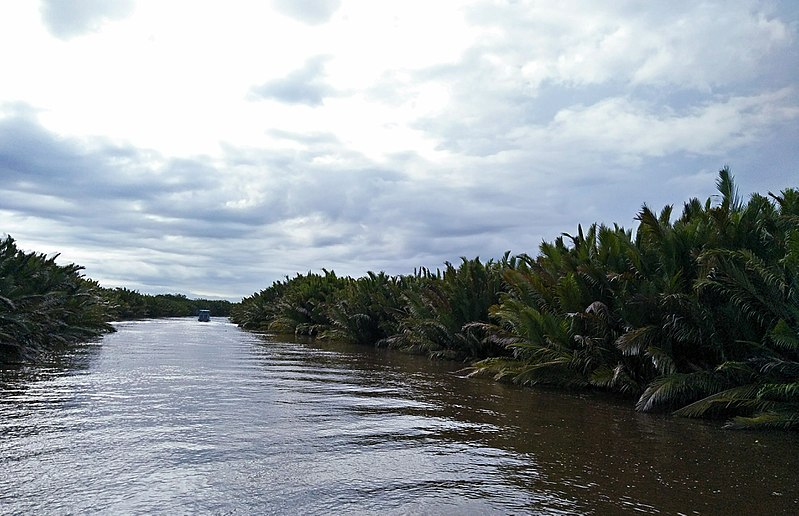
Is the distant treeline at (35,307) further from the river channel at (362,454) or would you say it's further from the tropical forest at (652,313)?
the river channel at (362,454)

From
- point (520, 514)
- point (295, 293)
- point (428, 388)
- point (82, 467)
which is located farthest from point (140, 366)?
point (295, 293)

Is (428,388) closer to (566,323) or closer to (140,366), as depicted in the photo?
(566,323)

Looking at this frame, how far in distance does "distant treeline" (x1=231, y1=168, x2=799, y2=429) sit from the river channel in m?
0.62

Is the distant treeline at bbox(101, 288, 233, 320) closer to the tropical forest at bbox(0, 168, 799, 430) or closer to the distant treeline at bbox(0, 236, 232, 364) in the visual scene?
the distant treeline at bbox(0, 236, 232, 364)

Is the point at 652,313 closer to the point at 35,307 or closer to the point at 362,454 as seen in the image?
the point at 362,454

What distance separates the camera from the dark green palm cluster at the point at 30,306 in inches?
488

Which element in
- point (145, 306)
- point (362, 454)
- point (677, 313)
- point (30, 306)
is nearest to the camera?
point (362, 454)

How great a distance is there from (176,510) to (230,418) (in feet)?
11.0

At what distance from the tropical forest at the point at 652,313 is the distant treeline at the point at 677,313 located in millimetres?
23

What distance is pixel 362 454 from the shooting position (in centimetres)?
558

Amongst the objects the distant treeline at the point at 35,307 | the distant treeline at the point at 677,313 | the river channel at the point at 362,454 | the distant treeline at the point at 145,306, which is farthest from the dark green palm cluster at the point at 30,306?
the distant treeline at the point at 145,306

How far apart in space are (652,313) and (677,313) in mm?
553

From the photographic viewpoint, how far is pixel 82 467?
15.8 ft

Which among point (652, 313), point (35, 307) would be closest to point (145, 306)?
point (35, 307)
